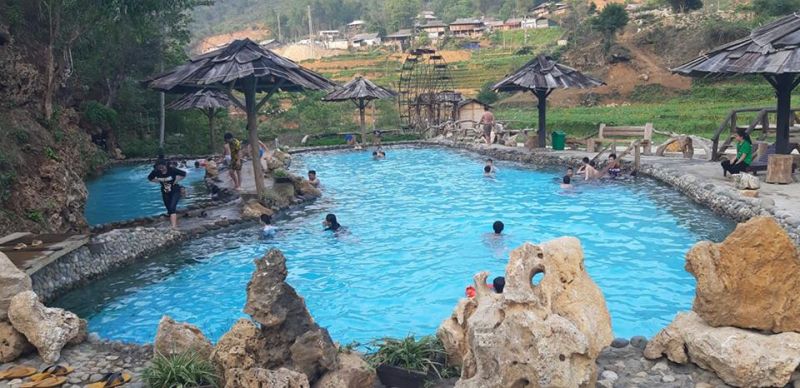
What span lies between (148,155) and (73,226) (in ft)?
44.9

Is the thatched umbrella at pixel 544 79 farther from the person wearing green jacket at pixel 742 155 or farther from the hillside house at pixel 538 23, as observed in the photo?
the hillside house at pixel 538 23

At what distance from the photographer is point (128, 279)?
8.65 m

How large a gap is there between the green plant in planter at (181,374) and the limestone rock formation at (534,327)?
178 cm

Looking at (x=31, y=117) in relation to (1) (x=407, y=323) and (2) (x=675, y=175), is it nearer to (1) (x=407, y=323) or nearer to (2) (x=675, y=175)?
(1) (x=407, y=323)

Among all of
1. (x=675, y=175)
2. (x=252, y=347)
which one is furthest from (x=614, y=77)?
(x=252, y=347)

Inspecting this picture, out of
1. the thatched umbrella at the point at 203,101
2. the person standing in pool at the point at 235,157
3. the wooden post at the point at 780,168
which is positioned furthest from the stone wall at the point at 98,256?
the thatched umbrella at the point at 203,101

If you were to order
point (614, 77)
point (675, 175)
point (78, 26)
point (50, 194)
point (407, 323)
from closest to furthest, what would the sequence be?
point (407, 323) < point (50, 194) < point (675, 175) < point (78, 26) < point (614, 77)

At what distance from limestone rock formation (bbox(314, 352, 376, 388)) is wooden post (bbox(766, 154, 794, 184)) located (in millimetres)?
9828

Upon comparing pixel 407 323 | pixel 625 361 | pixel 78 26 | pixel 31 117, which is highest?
pixel 78 26

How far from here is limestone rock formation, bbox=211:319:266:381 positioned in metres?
4.20

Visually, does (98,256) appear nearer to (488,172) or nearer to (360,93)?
(488,172)

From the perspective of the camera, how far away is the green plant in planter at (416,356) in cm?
442

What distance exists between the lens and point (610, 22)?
39000mm

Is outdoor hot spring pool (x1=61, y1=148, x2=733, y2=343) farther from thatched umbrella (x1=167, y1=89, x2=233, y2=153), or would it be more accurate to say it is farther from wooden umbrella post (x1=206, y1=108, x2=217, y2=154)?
wooden umbrella post (x1=206, y1=108, x2=217, y2=154)
